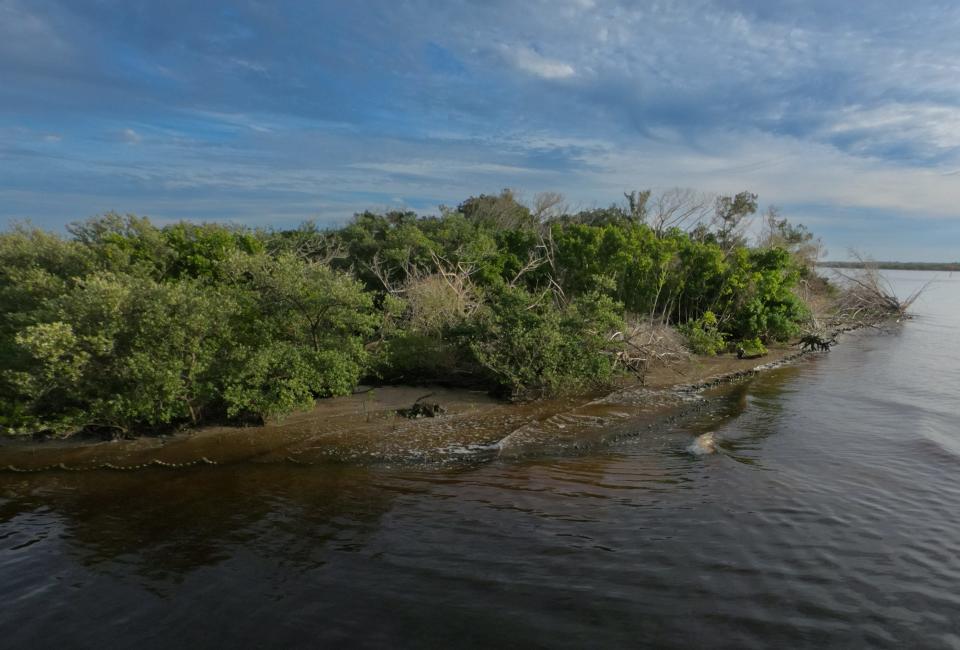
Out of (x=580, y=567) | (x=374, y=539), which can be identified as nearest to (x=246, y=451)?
(x=374, y=539)

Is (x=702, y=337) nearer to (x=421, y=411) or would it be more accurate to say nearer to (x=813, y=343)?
(x=813, y=343)

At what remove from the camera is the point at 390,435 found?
1265 cm

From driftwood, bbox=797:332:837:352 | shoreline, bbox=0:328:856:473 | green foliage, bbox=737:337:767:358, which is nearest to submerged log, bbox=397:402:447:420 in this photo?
shoreline, bbox=0:328:856:473

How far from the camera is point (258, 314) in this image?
13.6 m

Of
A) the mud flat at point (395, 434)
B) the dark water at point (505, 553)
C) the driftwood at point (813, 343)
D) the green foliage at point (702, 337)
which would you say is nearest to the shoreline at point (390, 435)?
the mud flat at point (395, 434)

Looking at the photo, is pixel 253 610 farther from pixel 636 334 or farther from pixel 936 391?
pixel 936 391

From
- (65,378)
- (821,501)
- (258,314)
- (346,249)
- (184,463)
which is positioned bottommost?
(184,463)

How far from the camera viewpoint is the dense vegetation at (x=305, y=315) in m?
11.2

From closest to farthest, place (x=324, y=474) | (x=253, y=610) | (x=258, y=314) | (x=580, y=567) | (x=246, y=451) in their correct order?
1. (x=253, y=610)
2. (x=580, y=567)
3. (x=324, y=474)
4. (x=246, y=451)
5. (x=258, y=314)

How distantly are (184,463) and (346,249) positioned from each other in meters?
16.2

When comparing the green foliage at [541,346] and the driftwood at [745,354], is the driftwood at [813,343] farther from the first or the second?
the green foliage at [541,346]

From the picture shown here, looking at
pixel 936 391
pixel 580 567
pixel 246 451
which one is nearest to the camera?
pixel 580 567

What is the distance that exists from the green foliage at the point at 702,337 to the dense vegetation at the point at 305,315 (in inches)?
3.5

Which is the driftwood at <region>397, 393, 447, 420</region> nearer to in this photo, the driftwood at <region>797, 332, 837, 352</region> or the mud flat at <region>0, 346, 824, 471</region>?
the mud flat at <region>0, 346, 824, 471</region>
